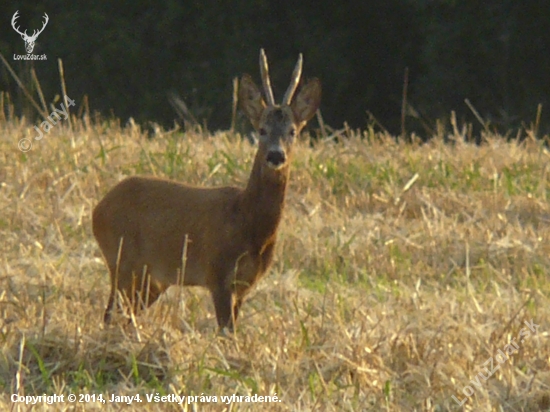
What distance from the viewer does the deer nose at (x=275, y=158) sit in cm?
611

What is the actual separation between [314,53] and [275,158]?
1656 cm

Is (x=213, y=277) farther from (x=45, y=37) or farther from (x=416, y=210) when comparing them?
(x=45, y=37)

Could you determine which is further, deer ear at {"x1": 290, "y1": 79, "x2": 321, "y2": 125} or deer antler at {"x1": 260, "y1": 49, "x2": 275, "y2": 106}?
deer ear at {"x1": 290, "y1": 79, "x2": 321, "y2": 125}

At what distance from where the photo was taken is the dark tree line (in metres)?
21.0

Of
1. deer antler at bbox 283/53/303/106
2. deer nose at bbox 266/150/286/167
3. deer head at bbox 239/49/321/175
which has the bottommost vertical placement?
deer nose at bbox 266/150/286/167

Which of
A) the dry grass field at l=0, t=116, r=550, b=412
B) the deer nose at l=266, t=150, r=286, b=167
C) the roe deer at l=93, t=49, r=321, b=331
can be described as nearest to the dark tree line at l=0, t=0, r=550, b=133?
the dry grass field at l=0, t=116, r=550, b=412

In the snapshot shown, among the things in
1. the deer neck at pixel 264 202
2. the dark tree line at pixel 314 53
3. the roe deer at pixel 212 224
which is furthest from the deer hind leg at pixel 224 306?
the dark tree line at pixel 314 53

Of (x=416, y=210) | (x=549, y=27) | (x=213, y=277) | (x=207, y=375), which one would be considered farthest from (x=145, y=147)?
(x=549, y=27)

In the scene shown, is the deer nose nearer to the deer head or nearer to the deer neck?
the deer head

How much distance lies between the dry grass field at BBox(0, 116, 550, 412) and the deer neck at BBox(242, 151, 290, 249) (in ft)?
1.47

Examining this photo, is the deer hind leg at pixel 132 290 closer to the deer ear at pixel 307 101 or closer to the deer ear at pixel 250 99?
the deer ear at pixel 250 99

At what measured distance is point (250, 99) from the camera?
21.6ft

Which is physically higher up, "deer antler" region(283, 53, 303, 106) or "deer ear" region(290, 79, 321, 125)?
"deer antler" region(283, 53, 303, 106)

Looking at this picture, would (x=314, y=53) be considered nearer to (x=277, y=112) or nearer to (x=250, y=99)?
(x=250, y=99)
